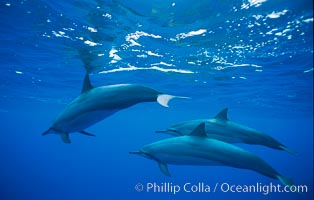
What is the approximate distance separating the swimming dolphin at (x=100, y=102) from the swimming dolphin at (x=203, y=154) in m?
1.69

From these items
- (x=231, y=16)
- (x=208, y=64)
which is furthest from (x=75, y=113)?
(x=208, y=64)

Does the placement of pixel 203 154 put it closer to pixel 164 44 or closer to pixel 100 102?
pixel 100 102

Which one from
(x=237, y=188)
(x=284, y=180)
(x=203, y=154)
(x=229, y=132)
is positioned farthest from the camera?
(x=237, y=188)

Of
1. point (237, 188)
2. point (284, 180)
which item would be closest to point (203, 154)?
point (284, 180)

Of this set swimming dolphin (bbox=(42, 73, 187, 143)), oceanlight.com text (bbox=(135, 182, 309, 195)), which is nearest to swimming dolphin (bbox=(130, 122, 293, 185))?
Result: oceanlight.com text (bbox=(135, 182, 309, 195))

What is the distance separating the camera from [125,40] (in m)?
13.9

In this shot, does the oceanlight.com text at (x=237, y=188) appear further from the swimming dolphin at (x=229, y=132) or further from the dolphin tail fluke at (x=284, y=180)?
the swimming dolphin at (x=229, y=132)

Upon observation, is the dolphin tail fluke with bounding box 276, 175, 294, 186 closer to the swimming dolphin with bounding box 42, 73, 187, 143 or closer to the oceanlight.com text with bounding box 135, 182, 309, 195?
the oceanlight.com text with bounding box 135, 182, 309, 195

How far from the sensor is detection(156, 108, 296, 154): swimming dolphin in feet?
21.8

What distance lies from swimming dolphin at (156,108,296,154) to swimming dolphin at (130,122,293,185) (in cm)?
93

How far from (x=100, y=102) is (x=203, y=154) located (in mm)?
2644

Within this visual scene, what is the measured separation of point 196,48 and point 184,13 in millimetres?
4119

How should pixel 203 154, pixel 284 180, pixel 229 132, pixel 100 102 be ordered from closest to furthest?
pixel 100 102 → pixel 284 180 → pixel 203 154 → pixel 229 132

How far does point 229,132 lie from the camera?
7129 millimetres
